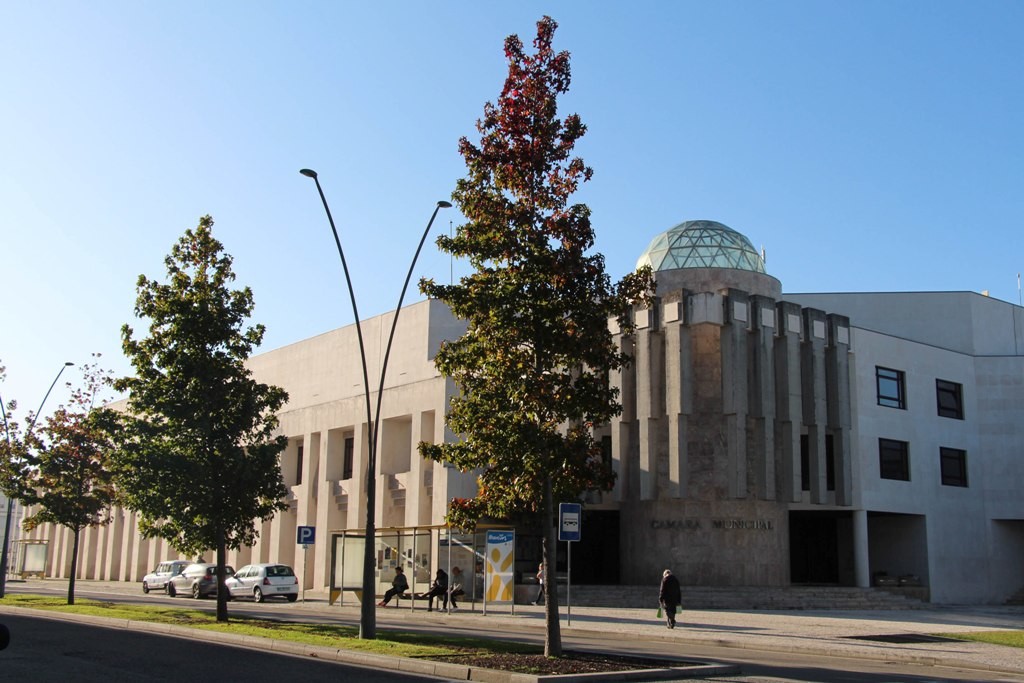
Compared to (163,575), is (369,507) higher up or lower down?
higher up

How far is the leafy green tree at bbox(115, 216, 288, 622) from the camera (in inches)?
976

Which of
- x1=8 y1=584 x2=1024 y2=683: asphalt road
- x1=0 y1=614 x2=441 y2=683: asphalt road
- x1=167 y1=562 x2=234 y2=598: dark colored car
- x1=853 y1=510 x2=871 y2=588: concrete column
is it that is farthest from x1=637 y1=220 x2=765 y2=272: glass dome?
x1=0 y1=614 x2=441 y2=683: asphalt road

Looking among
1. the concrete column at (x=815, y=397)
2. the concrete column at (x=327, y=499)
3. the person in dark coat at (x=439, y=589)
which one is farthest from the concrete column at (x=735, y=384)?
the concrete column at (x=327, y=499)

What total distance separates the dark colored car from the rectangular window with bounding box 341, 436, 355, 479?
7.79 m

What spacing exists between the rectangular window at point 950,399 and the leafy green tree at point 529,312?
31595 millimetres

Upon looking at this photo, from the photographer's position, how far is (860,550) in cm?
3850

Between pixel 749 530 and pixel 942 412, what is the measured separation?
548 inches

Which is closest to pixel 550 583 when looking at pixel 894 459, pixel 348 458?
pixel 894 459

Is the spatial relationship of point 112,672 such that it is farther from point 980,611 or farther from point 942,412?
point 942,412

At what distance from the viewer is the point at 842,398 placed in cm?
3816

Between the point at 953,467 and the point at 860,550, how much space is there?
26.6 ft

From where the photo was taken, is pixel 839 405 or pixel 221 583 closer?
pixel 221 583

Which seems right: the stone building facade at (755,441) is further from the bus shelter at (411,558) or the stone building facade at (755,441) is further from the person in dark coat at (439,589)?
the person in dark coat at (439,589)

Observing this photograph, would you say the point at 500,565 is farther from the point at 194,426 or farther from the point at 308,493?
the point at 308,493
